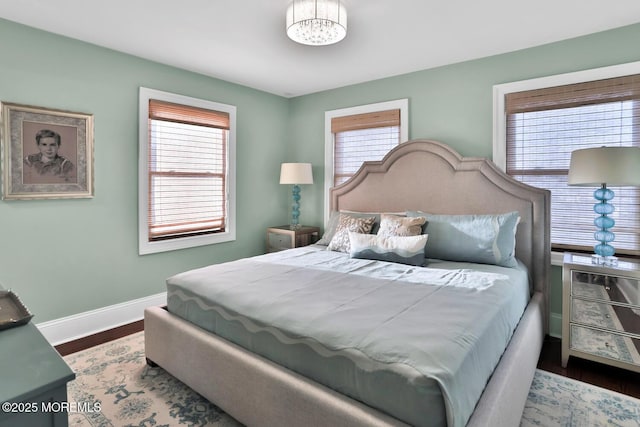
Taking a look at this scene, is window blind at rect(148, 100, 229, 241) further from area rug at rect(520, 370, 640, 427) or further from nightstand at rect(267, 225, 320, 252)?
area rug at rect(520, 370, 640, 427)

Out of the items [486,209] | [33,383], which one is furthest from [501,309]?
[33,383]

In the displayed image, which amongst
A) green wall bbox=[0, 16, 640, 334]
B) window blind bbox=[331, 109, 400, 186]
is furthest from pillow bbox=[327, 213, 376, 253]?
green wall bbox=[0, 16, 640, 334]

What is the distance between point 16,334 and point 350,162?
3.60 metres

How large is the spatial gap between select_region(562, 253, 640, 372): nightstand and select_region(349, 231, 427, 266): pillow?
102 cm

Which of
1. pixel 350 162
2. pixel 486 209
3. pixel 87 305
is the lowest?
pixel 87 305

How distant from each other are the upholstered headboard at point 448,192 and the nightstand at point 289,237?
0.49 m

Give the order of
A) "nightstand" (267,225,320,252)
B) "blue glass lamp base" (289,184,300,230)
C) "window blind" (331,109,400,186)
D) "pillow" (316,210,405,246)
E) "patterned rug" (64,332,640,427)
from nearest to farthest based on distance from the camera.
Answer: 1. "patterned rug" (64,332,640,427)
2. "pillow" (316,210,405,246)
3. "window blind" (331,109,400,186)
4. "nightstand" (267,225,320,252)
5. "blue glass lamp base" (289,184,300,230)

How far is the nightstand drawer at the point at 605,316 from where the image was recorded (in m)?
2.28

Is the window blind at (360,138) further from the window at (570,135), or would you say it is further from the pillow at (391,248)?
the pillow at (391,248)

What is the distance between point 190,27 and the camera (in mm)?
2711

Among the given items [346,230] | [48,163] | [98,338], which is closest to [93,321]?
[98,338]

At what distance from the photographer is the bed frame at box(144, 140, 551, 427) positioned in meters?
1.45

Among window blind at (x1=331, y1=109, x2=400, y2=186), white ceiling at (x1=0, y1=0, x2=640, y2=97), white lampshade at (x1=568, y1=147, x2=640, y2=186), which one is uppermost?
white ceiling at (x1=0, y1=0, x2=640, y2=97)

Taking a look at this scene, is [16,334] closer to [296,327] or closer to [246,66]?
[296,327]
